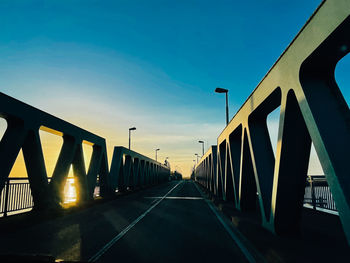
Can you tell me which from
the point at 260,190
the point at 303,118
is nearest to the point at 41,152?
the point at 260,190

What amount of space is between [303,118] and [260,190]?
246cm

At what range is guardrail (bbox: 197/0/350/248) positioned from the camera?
139 inches

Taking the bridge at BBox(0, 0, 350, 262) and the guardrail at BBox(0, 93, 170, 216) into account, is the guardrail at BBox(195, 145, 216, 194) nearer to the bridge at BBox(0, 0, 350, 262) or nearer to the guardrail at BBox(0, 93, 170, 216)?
the guardrail at BBox(0, 93, 170, 216)

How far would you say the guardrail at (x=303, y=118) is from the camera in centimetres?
353

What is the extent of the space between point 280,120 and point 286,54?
1.37m

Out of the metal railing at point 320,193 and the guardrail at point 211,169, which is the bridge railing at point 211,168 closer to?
the guardrail at point 211,169

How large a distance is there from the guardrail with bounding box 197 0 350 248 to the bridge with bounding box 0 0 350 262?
17mm

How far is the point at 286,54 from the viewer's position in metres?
5.00

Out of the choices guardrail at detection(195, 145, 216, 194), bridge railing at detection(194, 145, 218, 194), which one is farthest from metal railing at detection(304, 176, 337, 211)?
bridge railing at detection(194, 145, 218, 194)

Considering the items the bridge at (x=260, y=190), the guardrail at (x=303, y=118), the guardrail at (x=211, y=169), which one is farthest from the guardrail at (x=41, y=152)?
the guardrail at (x=211, y=169)

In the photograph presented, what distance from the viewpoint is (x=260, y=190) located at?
667cm

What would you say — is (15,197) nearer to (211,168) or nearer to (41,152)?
(41,152)

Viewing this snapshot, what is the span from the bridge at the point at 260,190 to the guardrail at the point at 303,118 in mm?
17

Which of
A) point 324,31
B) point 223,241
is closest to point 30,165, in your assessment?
point 223,241
